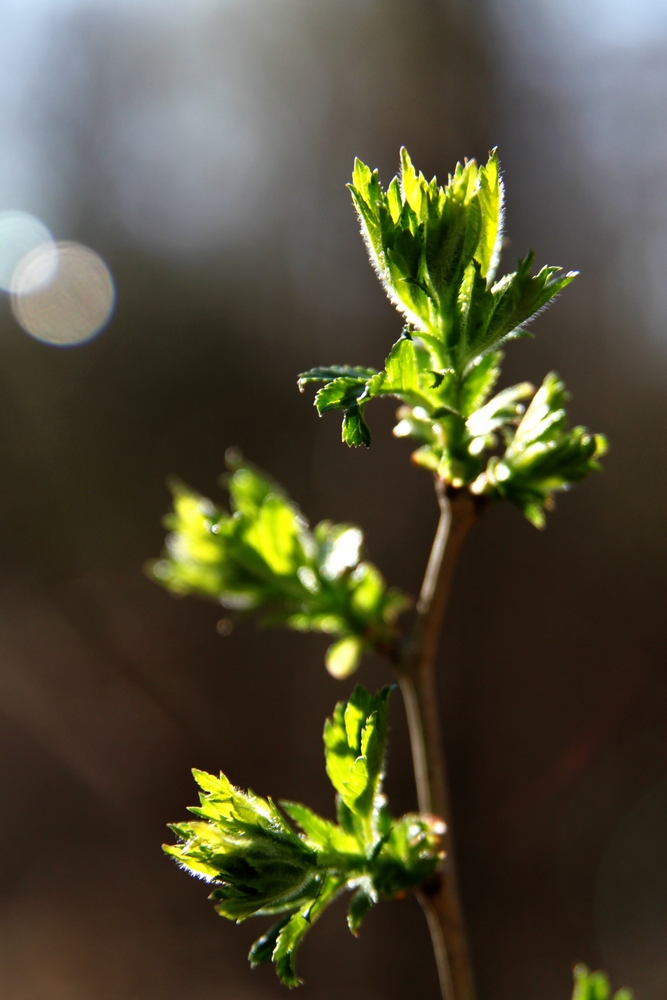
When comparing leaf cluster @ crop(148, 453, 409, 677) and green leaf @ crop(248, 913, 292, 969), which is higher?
leaf cluster @ crop(148, 453, 409, 677)

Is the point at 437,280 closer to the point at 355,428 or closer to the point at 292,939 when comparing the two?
the point at 355,428

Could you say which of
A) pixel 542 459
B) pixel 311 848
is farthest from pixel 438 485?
pixel 311 848

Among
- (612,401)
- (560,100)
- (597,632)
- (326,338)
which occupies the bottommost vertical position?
(597,632)

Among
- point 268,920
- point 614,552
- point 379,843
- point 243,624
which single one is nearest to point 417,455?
point 379,843

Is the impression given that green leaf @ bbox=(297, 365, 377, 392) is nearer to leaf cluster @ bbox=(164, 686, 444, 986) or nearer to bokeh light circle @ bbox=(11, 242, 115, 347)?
leaf cluster @ bbox=(164, 686, 444, 986)

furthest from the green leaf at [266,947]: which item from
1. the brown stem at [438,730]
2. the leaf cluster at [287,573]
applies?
the leaf cluster at [287,573]

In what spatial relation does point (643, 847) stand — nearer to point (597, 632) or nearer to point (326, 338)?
point (597, 632)

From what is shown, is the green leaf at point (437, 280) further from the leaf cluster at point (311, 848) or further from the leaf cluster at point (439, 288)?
the leaf cluster at point (311, 848)

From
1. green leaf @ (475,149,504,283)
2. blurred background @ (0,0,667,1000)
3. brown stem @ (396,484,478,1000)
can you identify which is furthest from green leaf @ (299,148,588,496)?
blurred background @ (0,0,667,1000)

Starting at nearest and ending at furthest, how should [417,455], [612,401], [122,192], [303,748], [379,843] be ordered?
[379,843] < [417,455] < [303,748] < [612,401] < [122,192]
